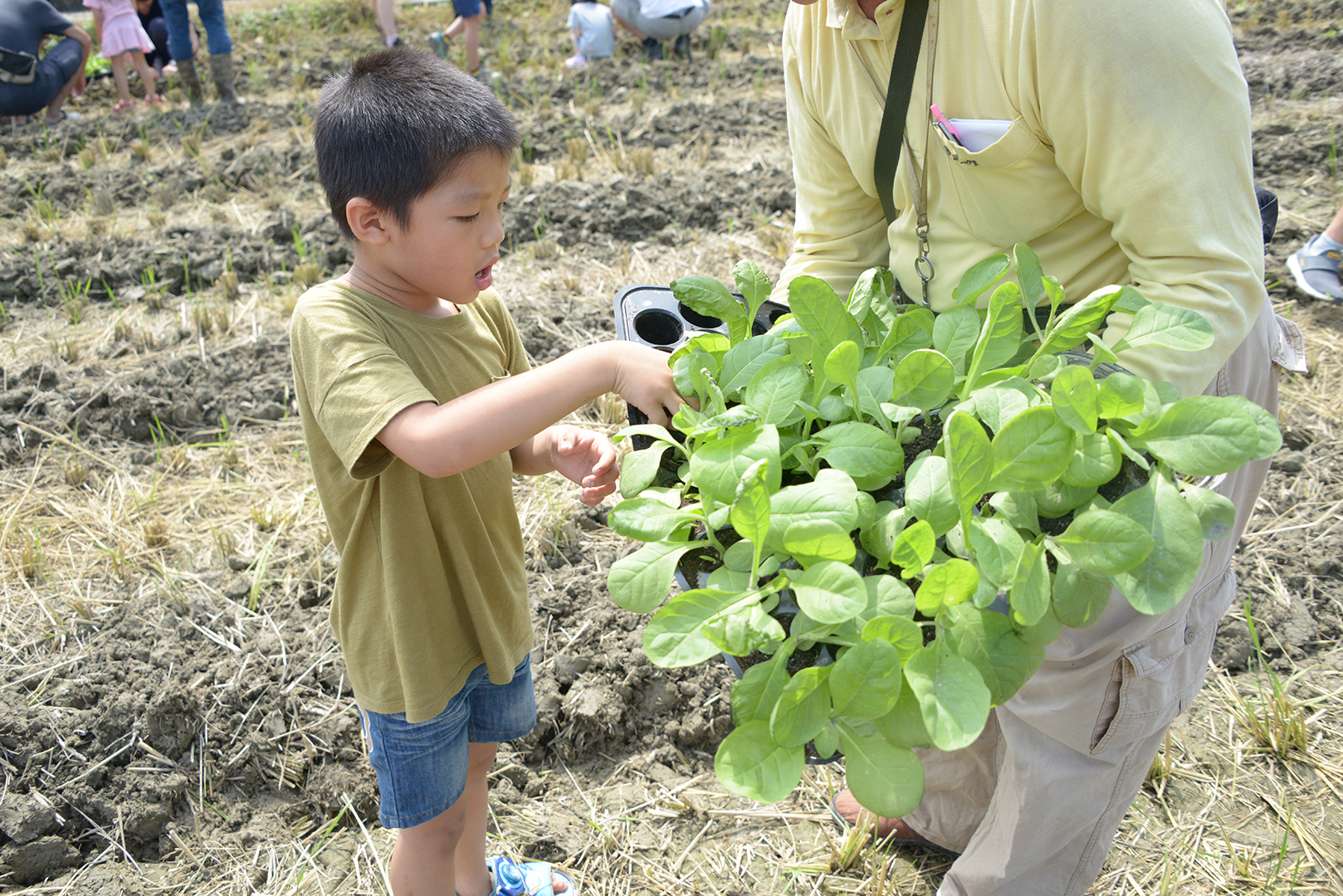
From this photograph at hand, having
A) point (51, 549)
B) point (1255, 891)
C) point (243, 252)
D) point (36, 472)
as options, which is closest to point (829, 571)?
point (1255, 891)

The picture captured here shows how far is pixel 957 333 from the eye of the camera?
980 millimetres

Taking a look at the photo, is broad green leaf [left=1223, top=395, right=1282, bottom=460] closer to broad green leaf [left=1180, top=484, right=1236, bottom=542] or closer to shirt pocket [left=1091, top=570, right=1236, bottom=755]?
broad green leaf [left=1180, top=484, right=1236, bottom=542]

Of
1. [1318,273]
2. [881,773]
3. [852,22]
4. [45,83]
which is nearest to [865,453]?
[881,773]

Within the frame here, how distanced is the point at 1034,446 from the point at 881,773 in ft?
1.03

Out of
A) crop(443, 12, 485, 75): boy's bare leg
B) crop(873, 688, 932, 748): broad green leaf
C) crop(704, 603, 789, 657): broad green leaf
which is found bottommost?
crop(443, 12, 485, 75): boy's bare leg

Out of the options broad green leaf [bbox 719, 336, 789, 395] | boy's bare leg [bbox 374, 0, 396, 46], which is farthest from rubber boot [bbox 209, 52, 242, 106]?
broad green leaf [bbox 719, 336, 789, 395]

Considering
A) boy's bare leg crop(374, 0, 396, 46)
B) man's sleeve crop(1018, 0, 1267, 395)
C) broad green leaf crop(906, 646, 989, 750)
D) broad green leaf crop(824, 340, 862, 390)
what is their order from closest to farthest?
1. broad green leaf crop(906, 646, 989, 750)
2. broad green leaf crop(824, 340, 862, 390)
3. man's sleeve crop(1018, 0, 1267, 395)
4. boy's bare leg crop(374, 0, 396, 46)

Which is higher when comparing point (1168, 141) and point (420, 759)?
point (1168, 141)

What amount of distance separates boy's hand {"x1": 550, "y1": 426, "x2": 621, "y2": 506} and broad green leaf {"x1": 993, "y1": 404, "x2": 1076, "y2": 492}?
20.5 inches

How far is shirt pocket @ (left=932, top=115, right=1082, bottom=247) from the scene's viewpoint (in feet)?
3.82

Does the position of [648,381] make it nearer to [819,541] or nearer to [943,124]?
[819,541]

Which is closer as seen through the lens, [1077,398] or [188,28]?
[1077,398]

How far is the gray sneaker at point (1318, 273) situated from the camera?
292 cm

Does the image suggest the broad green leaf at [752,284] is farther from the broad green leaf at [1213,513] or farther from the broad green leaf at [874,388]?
the broad green leaf at [1213,513]
